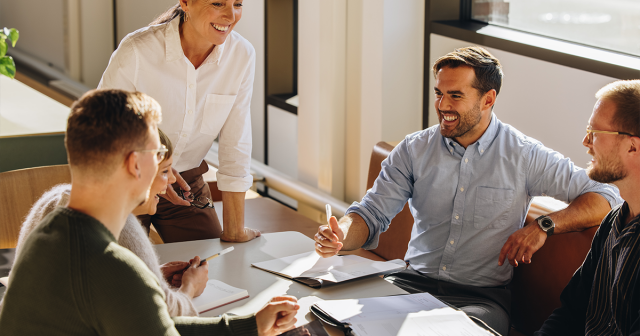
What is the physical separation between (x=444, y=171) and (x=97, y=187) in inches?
62.4

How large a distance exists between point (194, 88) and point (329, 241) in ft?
2.74

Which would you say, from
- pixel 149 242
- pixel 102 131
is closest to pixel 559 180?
pixel 149 242

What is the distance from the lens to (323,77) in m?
4.06

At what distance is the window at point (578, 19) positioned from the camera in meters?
2.89

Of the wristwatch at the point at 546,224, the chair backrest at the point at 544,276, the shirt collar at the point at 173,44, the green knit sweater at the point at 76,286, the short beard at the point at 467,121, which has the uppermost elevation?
the shirt collar at the point at 173,44

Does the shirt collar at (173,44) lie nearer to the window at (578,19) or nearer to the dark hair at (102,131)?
the dark hair at (102,131)

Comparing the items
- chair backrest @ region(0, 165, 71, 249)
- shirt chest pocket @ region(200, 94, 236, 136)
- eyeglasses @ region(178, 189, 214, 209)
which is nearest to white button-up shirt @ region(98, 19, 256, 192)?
shirt chest pocket @ region(200, 94, 236, 136)

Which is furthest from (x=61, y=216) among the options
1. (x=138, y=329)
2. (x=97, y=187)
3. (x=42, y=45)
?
(x=42, y=45)

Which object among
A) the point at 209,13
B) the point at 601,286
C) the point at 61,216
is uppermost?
the point at 209,13

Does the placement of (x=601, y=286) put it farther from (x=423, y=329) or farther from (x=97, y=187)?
(x=97, y=187)

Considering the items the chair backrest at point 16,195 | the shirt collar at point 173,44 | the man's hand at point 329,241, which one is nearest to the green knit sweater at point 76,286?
the man's hand at point 329,241

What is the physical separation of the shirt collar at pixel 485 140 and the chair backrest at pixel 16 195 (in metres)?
1.78

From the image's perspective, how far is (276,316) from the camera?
1424mm

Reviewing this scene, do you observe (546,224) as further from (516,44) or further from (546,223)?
(516,44)
